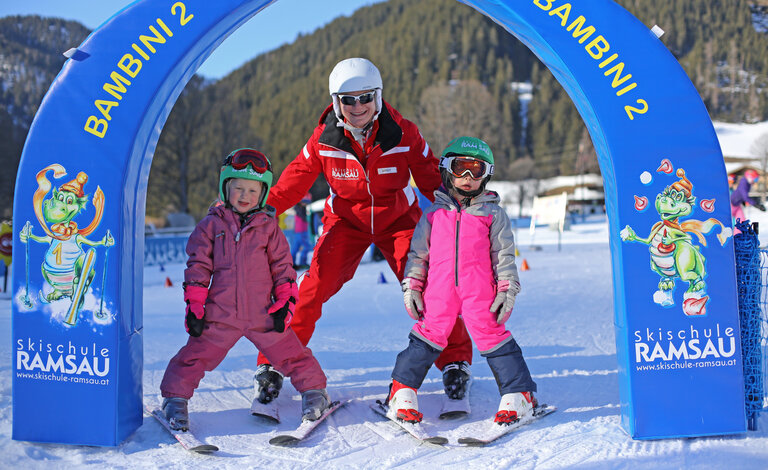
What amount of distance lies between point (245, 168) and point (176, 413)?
133 centimetres

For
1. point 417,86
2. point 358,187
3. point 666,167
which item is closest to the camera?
point 666,167

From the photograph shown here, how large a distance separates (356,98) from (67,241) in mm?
1722

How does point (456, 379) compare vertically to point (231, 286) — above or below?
below

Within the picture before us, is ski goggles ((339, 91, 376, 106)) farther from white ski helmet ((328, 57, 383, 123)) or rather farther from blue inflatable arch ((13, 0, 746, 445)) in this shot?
blue inflatable arch ((13, 0, 746, 445))

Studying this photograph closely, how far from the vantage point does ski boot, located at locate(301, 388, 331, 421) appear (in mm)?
3277

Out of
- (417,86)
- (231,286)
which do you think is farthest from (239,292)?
(417,86)

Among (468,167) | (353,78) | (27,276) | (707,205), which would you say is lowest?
(27,276)

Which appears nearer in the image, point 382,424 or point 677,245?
point 677,245

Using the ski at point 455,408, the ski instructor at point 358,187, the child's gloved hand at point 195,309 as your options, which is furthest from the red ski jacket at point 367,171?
the ski at point 455,408

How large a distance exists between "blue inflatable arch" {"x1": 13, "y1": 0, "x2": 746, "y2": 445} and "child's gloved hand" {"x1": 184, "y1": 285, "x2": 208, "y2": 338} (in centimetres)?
33

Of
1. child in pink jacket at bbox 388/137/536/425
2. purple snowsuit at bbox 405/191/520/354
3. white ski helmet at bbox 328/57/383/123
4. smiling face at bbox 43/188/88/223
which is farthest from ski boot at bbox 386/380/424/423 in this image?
smiling face at bbox 43/188/88/223

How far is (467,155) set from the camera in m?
3.41

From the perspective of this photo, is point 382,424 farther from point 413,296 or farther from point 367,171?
point 367,171

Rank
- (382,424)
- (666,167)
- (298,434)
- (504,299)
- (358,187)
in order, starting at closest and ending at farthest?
(666,167) < (298,434) < (504,299) < (382,424) < (358,187)
